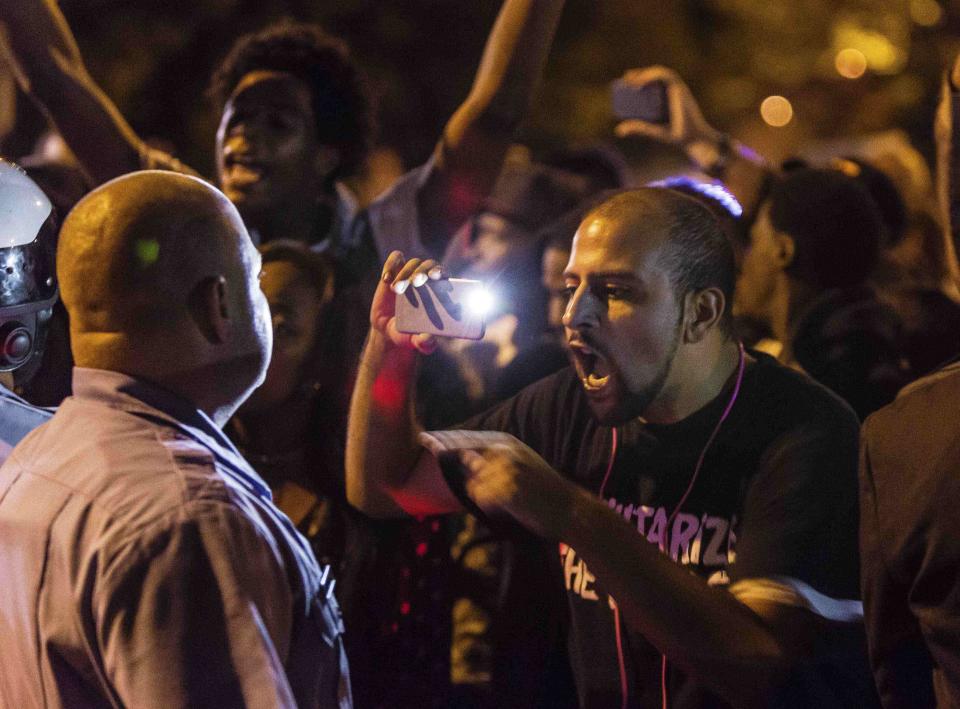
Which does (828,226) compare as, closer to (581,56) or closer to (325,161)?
(325,161)

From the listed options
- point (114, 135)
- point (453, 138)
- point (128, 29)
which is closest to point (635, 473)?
point (453, 138)

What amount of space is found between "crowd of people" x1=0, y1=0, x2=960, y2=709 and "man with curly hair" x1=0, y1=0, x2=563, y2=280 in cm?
1

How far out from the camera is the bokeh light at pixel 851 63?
12.7 meters

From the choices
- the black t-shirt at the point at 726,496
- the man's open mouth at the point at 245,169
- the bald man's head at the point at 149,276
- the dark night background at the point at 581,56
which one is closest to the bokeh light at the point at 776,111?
the dark night background at the point at 581,56

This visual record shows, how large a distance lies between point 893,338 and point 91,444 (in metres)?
3.04

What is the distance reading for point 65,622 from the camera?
200 cm

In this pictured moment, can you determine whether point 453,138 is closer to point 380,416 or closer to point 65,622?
point 380,416

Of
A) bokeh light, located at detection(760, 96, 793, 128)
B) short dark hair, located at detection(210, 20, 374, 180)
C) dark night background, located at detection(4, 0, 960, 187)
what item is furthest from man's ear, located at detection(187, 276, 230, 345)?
bokeh light, located at detection(760, 96, 793, 128)

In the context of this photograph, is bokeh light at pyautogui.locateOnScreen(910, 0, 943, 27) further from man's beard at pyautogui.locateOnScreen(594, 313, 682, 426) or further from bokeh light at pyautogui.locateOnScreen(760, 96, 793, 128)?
man's beard at pyautogui.locateOnScreen(594, 313, 682, 426)

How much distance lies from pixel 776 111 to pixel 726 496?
38.8ft

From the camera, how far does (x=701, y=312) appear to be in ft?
9.63

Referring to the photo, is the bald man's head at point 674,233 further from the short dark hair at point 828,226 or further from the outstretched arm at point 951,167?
the short dark hair at point 828,226

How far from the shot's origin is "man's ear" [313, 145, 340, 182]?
15.3 ft

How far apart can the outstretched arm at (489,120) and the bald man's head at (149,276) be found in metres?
2.05
